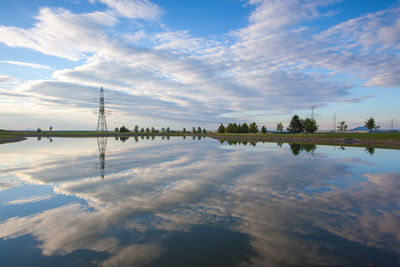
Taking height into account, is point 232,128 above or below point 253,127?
below

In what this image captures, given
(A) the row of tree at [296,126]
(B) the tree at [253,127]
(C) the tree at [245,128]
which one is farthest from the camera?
(C) the tree at [245,128]

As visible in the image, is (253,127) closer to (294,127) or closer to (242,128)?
→ (242,128)

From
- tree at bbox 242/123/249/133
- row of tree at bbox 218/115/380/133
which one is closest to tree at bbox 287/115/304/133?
row of tree at bbox 218/115/380/133

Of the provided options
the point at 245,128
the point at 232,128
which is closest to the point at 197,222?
the point at 245,128

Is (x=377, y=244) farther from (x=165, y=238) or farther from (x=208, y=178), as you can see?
(x=208, y=178)

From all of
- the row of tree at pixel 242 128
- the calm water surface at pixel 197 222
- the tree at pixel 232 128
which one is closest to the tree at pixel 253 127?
the row of tree at pixel 242 128

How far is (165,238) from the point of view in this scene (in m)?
7.70

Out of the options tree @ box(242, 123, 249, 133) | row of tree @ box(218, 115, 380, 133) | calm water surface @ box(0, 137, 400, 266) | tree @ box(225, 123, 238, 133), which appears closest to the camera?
calm water surface @ box(0, 137, 400, 266)

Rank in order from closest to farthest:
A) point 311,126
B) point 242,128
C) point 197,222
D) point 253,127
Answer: point 197,222, point 311,126, point 253,127, point 242,128

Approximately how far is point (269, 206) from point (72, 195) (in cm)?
1201

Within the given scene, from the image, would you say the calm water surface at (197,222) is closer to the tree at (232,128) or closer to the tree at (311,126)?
the tree at (311,126)

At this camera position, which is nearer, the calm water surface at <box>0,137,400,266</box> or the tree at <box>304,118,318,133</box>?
the calm water surface at <box>0,137,400,266</box>

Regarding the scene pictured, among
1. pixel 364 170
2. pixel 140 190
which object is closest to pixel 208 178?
pixel 140 190

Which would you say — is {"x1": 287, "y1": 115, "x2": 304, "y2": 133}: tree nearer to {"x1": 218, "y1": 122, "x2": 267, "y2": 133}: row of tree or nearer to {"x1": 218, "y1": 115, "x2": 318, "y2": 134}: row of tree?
{"x1": 218, "y1": 115, "x2": 318, "y2": 134}: row of tree
